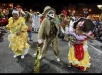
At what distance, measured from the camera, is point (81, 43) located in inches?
304

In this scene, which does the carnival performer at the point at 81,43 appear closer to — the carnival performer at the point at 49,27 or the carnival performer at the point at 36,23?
the carnival performer at the point at 49,27

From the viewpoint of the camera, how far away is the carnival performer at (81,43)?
755cm

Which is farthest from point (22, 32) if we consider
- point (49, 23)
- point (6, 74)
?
point (6, 74)

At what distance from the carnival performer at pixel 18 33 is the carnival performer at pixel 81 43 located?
2.24 metres

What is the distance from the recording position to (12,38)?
9234 mm

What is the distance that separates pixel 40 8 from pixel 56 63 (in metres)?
34.8

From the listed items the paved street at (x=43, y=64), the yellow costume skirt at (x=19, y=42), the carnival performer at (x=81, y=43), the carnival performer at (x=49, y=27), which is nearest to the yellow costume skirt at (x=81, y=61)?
the carnival performer at (x=81, y=43)

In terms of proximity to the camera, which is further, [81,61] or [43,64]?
[43,64]

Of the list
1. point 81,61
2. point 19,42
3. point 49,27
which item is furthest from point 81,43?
point 19,42

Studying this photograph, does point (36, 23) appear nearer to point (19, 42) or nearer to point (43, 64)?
point (19, 42)

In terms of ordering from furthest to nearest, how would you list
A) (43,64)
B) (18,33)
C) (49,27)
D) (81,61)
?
(18,33) → (49,27) → (43,64) → (81,61)

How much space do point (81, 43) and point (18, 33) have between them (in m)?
2.65

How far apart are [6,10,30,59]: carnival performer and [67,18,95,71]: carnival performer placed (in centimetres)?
224

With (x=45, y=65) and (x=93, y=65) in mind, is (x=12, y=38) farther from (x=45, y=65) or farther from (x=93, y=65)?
(x=93, y=65)
